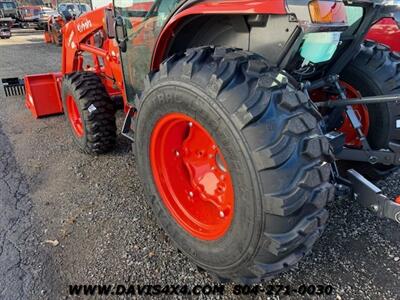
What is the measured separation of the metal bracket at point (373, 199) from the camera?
1821 mm

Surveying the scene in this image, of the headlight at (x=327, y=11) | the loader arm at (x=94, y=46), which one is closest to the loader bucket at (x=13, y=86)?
the loader arm at (x=94, y=46)

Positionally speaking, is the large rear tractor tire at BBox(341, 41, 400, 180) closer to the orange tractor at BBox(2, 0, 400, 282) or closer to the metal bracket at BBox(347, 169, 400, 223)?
the orange tractor at BBox(2, 0, 400, 282)

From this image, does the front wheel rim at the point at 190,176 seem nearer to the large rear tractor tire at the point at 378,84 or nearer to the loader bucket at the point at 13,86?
the large rear tractor tire at the point at 378,84

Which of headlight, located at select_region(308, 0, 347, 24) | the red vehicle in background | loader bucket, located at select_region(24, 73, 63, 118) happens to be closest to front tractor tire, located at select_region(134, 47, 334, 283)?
headlight, located at select_region(308, 0, 347, 24)

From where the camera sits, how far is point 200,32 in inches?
87.4

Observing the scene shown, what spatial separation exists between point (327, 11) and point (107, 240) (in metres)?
1.98

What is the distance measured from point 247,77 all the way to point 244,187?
0.51 m

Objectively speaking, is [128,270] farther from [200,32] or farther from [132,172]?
[200,32]

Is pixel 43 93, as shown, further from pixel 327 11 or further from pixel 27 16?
pixel 27 16

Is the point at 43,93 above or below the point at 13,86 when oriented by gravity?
above

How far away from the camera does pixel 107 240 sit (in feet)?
8.00

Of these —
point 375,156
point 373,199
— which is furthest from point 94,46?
point 373,199

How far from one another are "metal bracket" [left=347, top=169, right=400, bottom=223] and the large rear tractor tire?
631 mm

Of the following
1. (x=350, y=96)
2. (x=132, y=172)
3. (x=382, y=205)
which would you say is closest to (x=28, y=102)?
(x=132, y=172)
